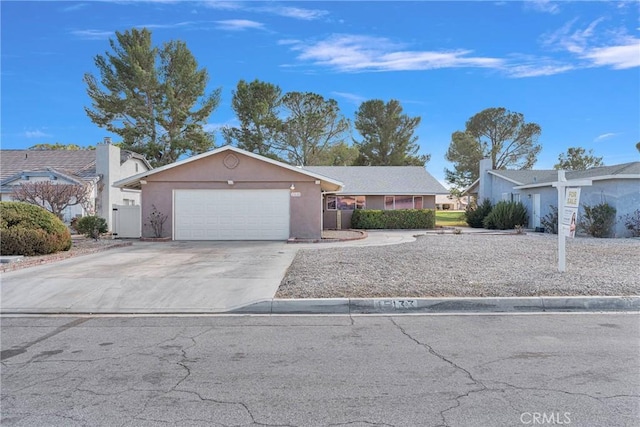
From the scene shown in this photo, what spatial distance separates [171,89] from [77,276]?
28883 millimetres

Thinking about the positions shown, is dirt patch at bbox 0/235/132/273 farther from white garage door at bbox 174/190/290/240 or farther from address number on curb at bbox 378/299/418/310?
address number on curb at bbox 378/299/418/310

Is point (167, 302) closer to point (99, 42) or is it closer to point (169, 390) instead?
point (169, 390)

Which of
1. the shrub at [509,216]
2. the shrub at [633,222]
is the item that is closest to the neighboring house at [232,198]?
the shrub at [509,216]

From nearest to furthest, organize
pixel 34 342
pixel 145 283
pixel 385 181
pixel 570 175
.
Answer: pixel 34 342 < pixel 145 283 < pixel 570 175 < pixel 385 181

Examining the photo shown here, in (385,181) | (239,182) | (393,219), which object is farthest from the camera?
(385,181)

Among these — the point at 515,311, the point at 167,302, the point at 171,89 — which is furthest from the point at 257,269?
the point at 171,89

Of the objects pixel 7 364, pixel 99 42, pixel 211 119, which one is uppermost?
pixel 99 42

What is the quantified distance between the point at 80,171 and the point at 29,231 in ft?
49.1

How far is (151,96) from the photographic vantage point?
35500mm

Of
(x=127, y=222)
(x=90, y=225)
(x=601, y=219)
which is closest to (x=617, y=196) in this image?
(x=601, y=219)

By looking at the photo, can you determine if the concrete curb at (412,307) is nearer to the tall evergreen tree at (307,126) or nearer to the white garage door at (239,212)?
the white garage door at (239,212)

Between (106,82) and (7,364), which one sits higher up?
(106,82)

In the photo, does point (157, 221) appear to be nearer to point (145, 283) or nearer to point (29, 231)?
point (29, 231)

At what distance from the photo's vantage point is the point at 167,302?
7.56m
